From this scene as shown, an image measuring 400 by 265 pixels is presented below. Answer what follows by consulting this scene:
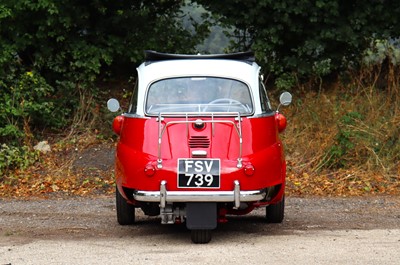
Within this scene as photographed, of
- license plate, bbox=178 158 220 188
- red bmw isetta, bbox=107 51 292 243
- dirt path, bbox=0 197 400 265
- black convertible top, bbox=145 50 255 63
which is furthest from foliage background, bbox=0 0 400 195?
license plate, bbox=178 158 220 188

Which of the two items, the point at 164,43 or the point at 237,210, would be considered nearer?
the point at 237,210

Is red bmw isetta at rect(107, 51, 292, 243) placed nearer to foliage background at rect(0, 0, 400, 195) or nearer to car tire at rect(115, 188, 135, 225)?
car tire at rect(115, 188, 135, 225)

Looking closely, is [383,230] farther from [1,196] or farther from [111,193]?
[1,196]

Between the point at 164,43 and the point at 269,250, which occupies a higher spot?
the point at 164,43

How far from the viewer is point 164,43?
19312 mm

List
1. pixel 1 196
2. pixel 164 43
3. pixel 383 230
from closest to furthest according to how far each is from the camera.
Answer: pixel 383 230, pixel 1 196, pixel 164 43

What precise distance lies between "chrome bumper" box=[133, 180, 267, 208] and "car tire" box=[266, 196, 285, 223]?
145cm

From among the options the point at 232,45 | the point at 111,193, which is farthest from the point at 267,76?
the point at 111,193

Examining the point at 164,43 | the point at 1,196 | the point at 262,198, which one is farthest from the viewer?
the point at 164,43

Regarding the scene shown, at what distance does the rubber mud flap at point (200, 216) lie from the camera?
32.8ft

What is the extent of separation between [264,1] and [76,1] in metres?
3.43

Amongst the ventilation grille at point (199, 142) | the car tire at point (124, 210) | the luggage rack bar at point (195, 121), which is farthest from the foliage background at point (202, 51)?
the ventilation grille at point (199, 142)

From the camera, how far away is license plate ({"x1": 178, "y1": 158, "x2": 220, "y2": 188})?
32.8 feet

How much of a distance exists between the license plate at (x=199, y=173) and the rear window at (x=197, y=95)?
0.83m
